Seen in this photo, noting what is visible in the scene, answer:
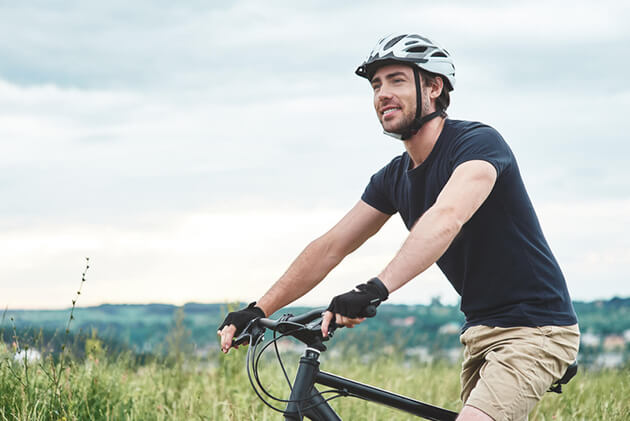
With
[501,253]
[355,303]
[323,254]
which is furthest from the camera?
[323,254]

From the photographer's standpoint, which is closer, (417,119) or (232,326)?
(232,326)

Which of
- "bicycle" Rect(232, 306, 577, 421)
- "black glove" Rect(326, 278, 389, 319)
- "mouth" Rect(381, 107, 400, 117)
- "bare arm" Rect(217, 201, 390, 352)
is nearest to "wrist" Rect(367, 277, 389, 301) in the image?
"black glove" Rect(326, 278, 389, 319)

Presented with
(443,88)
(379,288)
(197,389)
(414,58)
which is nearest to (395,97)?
(414,58)

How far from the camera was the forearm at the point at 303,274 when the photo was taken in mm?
3979

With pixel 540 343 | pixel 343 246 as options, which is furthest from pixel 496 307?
pixel 343 246

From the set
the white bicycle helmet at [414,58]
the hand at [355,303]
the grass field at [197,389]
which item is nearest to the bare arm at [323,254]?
the white bicycle helmet at [414,58]

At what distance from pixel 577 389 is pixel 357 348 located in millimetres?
2612

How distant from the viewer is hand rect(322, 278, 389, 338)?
2723mm

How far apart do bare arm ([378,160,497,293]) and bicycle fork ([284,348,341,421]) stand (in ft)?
1.63

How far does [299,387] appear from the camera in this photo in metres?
3.06

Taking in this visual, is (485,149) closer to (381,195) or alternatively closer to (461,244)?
(461,244)

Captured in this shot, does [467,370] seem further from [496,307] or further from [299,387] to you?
[299,387]

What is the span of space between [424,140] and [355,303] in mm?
1464

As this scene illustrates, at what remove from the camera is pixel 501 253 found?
359 centimetres
